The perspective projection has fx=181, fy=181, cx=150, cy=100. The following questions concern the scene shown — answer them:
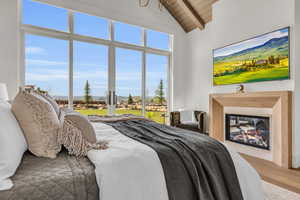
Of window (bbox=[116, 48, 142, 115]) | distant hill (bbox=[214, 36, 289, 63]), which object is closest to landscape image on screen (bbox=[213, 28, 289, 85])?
distant hill (bbox=[214, 36, 289, 63])

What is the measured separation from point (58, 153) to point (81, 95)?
3296 millimetres

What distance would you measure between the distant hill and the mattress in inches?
134

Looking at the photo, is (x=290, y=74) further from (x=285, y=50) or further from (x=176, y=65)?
(x=176, y=65)

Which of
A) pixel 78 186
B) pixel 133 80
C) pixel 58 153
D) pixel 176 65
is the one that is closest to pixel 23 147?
pixel 58 153

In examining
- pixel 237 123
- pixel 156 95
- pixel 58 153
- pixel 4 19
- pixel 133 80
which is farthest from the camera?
pixel 156 95

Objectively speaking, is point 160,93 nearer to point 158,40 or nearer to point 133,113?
point 133,113

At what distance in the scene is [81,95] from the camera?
424cm

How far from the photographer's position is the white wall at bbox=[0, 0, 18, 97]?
331cm

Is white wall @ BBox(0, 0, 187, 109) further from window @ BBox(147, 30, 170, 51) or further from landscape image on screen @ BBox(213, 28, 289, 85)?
landscape image on screen @ BBox(213, 28, 289, 85)

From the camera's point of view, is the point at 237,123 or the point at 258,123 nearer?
the point at 258,123

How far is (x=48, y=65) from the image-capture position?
3924 mm

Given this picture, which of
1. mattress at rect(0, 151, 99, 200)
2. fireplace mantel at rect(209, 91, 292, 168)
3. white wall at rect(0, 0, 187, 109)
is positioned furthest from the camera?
white wall at rect(0, 0, 187, 109)

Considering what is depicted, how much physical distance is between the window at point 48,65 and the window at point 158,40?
2.24 m

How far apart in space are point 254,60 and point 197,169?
10.0 ft
